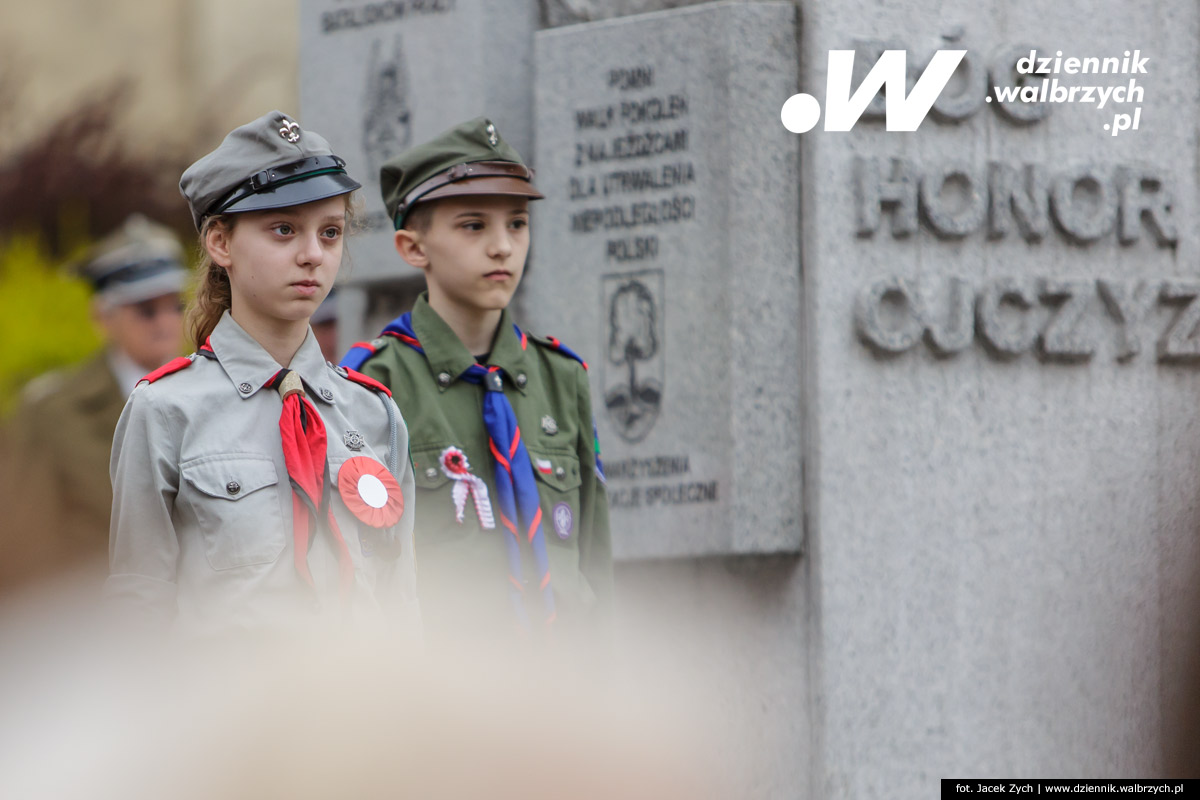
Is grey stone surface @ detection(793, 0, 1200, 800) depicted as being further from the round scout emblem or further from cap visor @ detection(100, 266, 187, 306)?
cap visor @ detection(100, 266, 187, 306)

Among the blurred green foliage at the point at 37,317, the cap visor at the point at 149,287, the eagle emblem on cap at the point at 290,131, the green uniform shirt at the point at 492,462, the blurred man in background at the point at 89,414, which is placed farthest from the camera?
the blurred green foliage at the point at 37,317

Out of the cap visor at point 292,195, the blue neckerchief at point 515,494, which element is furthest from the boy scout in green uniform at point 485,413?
the cap visor at point 292,195

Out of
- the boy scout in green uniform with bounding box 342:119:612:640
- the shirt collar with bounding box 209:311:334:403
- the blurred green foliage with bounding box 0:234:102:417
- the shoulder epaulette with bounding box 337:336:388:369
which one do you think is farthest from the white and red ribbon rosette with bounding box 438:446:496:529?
the blurred green foliage with bounding box 0:234:102:417

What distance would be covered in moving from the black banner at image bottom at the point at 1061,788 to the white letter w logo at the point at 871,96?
2061 millimetres

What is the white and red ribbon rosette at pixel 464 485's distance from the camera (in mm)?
4020

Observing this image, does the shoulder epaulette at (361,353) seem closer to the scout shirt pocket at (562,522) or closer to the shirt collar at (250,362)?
the scout shirt pocket at (562,522)

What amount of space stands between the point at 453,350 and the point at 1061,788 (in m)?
2.71

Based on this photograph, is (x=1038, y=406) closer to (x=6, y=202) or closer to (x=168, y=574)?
(x=168, y=574)

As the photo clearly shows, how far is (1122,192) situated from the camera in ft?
19.4

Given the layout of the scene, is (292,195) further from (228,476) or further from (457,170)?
(457,170)

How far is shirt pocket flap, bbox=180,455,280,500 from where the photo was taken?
108 inches

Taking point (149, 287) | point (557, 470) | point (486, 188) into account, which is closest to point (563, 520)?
point (557, 470)

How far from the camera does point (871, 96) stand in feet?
18.4

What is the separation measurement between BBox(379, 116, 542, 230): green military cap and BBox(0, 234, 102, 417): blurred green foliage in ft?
16.7
